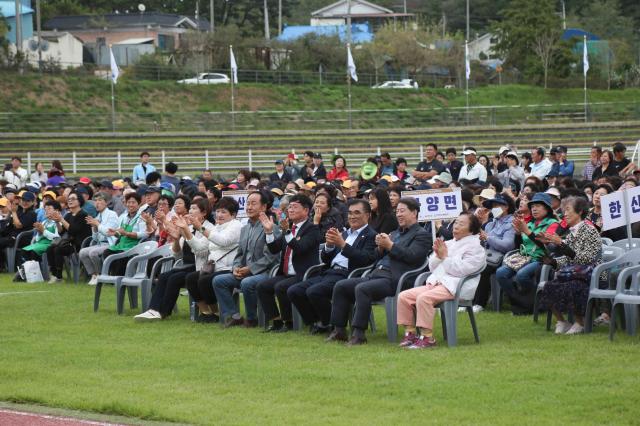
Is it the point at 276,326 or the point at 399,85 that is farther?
the point at 399,85

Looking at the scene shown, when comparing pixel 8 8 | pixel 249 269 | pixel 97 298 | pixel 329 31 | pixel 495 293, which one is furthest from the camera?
pixel 329 31

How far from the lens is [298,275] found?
43.9 feet

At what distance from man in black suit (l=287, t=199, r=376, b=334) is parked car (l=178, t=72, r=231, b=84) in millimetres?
49658

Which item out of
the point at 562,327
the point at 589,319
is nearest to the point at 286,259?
the point at 562,327

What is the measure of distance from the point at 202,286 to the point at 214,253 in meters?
0.42

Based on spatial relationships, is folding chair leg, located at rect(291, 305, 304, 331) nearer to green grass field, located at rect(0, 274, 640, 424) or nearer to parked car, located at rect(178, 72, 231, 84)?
green grass field, located at rect(0, 274, 640, 424)

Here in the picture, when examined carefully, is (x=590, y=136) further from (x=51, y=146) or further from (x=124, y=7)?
(x=124, y=7)

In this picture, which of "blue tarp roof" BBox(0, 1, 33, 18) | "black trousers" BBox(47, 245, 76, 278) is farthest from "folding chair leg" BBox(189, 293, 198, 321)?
"blue tarp roof" BBox(0, 1, 33, 18)

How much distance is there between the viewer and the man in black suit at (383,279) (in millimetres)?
12180

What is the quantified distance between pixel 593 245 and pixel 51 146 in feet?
117

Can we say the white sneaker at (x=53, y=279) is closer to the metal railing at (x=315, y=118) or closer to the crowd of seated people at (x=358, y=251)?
the crowd of seated people at (x=358, y=251)

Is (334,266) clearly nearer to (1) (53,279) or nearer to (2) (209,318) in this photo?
(2) (209,318)

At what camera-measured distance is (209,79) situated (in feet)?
211

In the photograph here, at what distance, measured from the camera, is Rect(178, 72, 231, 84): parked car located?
62688 mm
